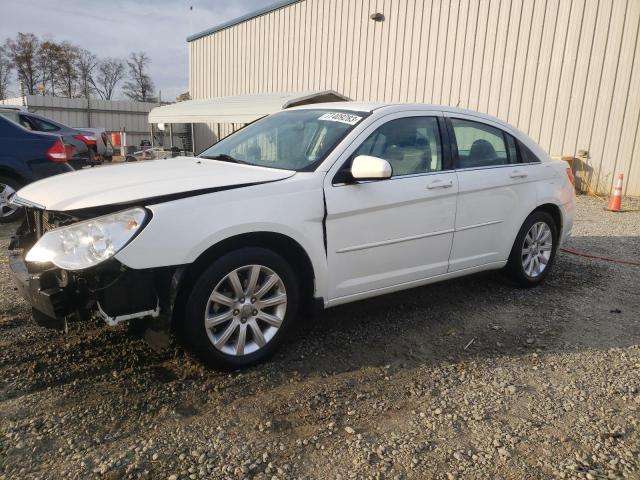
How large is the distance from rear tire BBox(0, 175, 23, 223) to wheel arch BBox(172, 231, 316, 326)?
5.25 m

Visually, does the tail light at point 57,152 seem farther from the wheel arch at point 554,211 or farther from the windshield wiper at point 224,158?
the wheel arch at point 554,211

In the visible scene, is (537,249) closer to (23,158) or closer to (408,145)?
(408,145)

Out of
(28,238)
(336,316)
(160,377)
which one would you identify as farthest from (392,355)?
(28,238)

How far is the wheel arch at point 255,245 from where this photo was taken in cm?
285

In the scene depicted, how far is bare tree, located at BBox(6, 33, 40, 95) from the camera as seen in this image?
55.0 meters

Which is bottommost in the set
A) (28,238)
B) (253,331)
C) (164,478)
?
(164,478)

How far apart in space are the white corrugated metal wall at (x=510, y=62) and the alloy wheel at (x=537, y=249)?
7979 mm

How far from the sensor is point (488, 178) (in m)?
4.27

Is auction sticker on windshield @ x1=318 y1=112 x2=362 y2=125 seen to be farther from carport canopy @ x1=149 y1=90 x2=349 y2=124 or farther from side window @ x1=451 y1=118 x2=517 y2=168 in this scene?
carport canopy @ x1=149 y1=90 x2=349 y2=124

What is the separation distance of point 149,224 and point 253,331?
0.91 metres

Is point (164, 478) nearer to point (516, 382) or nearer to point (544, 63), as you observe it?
point (516, 382)

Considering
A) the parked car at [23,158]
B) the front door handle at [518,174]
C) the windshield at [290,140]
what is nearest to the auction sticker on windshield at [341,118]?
the windshield at [290,140]

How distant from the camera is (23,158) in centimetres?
694

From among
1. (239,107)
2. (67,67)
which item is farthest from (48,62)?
(239,107)
